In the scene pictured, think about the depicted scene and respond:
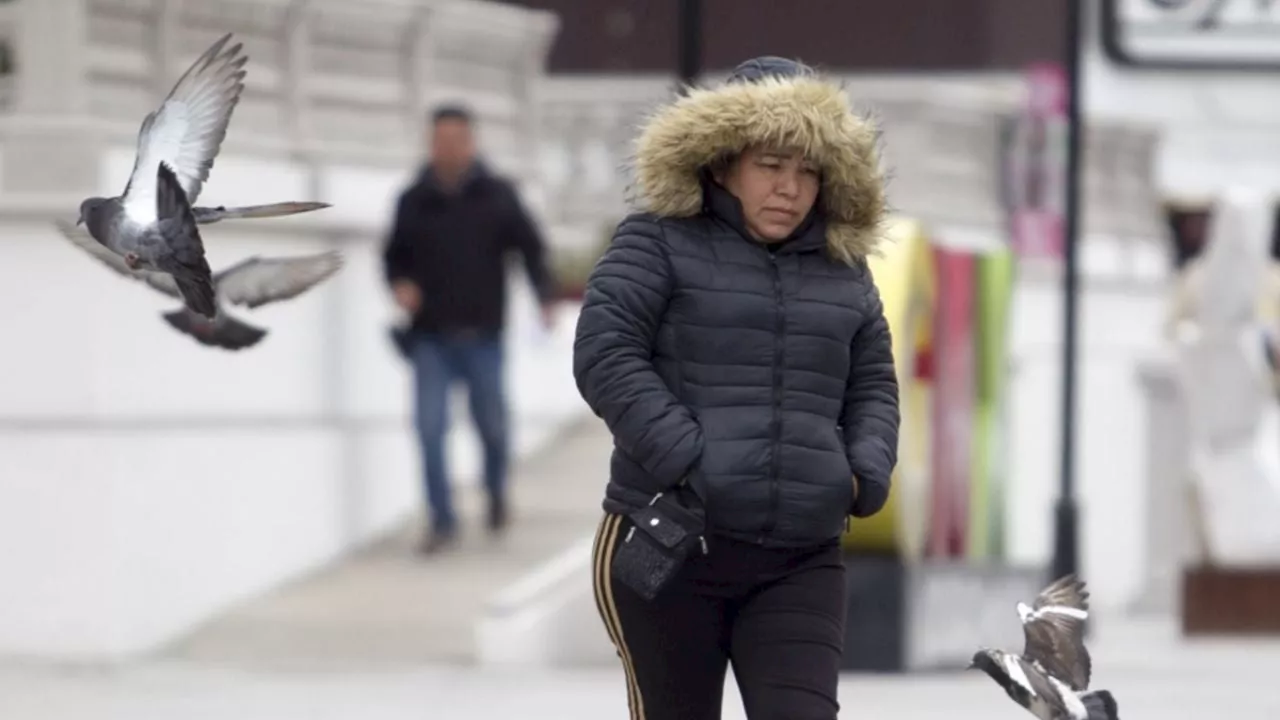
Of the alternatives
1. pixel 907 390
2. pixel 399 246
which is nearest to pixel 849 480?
pixel 907 390

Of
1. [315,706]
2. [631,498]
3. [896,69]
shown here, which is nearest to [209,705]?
[315,706]

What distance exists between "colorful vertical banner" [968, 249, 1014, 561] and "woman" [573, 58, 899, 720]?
5880mm

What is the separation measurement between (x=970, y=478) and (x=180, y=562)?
9.39 feet

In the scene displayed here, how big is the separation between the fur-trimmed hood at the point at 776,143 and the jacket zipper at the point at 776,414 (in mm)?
178

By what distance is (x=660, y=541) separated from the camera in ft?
17.1

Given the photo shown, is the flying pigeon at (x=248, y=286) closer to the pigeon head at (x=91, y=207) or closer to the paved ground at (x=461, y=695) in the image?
the pigeon head at (x=91, y=207)

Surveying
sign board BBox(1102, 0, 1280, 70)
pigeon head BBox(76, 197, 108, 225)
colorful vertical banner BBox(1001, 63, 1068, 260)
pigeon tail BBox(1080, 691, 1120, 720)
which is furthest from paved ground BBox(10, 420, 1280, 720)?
colorful vertical banner BBox(1001, 63, 1068, 260)

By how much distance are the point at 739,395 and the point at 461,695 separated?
4840mm

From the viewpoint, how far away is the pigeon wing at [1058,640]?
5598 mm

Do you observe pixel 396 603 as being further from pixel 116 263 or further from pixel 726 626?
pixel 726 626

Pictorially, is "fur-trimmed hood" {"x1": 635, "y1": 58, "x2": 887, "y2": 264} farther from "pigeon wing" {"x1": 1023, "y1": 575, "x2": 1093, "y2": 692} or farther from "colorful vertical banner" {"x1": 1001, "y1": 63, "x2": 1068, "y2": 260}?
"colorful vertical banner" {"x1": 1001, "y1": 63, "x2": 1068, "y2": 260}

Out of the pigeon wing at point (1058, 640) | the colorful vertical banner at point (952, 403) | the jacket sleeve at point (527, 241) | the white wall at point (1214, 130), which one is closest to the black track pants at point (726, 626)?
the pigeon wing at point (1058, 640)

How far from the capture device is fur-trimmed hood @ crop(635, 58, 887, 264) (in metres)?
5.32

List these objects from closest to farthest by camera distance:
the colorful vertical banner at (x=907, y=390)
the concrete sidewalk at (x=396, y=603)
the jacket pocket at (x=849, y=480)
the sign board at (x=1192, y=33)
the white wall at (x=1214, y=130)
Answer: the jacket pocket at (x=849, y=480) → the colorful vertical banner at (x=907, y=390) → the concrete sidewalk at (x=396, y=603) → the sign board at (x=1192, y=33) → the white wall at (x=1214, y=130)
